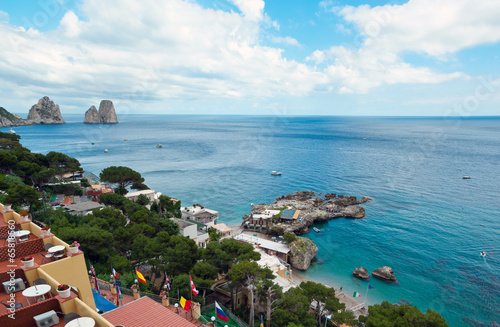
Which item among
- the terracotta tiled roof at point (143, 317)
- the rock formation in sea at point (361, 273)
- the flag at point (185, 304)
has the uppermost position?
the terracotta tiled roof at point (143, 317)

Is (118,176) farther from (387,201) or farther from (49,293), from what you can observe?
(387,201)

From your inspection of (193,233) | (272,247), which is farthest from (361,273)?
(193,233)

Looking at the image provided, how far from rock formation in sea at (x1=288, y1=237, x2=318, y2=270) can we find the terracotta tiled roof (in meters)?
25.1

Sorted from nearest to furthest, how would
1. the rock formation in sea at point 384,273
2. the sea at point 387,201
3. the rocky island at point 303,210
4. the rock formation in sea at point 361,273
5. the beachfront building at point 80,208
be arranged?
the sea at point 387,201
the rock formation in sea at point 384,273
the rock formation in sea at point 361,273
the beachfront building at point 80,208
the rocky island at point 303,210

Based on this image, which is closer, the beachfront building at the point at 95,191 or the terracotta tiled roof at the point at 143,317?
the terracotta tiled roof at the point at 143,317

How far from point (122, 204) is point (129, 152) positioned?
79.1m

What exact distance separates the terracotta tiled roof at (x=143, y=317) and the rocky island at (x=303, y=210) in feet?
106

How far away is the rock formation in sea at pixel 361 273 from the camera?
3269 cm

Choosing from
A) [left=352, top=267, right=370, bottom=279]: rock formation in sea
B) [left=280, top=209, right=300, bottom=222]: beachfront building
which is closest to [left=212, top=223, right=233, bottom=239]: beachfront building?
[left=280, top=209, right=300, bottom=222]: beachfront building

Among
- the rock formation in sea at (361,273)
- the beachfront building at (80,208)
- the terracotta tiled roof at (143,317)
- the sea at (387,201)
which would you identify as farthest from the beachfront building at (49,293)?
Result: the rock formation in sea at (361,273)

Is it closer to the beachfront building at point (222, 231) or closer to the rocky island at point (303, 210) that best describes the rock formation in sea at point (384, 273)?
the rocky island at point (303, 210)

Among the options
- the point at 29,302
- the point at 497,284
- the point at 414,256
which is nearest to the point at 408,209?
the point at 414,256

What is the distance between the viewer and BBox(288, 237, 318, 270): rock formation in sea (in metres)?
34.5

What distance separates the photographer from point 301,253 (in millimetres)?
35031
